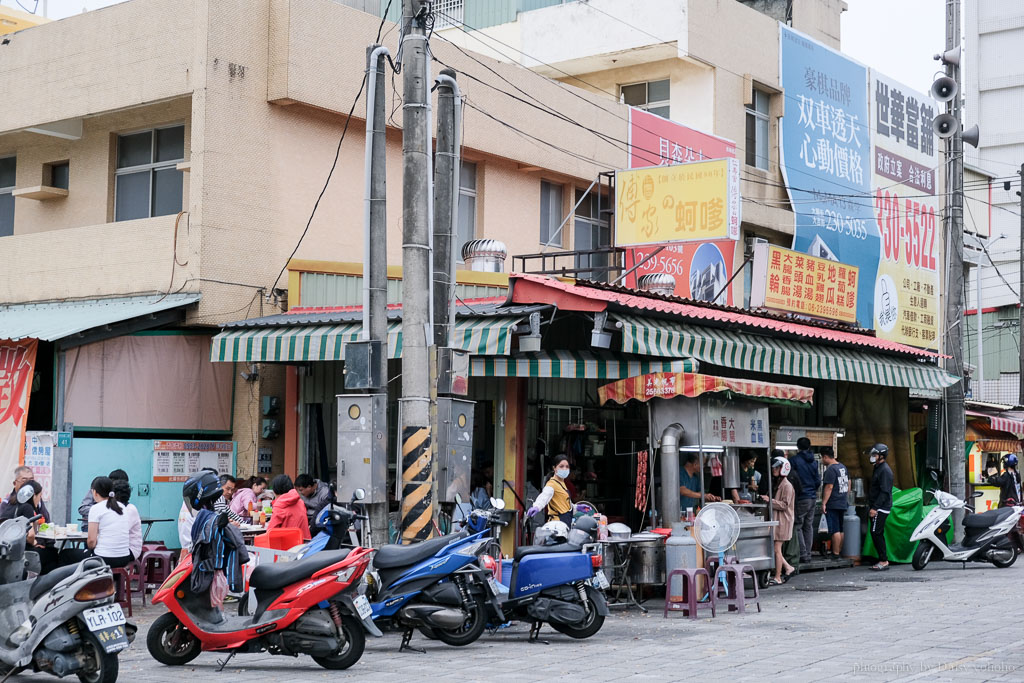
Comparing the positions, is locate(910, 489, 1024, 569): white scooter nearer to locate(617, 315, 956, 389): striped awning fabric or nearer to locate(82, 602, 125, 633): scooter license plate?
locate(617, 315, 956, 389): striped awning fabric

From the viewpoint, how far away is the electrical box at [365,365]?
12.4 metres

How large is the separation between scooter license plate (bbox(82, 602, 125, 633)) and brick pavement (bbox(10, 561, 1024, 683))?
754mm

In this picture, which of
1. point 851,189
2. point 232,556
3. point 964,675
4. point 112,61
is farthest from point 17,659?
point 851,189

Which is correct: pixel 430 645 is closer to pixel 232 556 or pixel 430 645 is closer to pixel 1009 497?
pixel 232 556

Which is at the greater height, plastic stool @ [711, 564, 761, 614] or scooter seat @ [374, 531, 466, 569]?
scooter seat @ [374, 531, 466, 569]

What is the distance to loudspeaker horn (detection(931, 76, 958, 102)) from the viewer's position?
64.7ft

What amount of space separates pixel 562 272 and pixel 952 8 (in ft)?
26.8

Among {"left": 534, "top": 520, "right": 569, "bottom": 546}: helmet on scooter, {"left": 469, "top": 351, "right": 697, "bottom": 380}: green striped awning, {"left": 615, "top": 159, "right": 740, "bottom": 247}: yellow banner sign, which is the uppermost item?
{"left": 615, "top": 159, "right": 740, "bottom": 247}: yellow banner sign

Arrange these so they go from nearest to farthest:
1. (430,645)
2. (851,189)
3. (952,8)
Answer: (430,645), (952,8), (851,189)

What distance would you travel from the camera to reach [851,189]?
29.8 m

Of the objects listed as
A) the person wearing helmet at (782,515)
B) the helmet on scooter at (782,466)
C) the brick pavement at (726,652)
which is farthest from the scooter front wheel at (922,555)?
the brick pavement at (726,652)

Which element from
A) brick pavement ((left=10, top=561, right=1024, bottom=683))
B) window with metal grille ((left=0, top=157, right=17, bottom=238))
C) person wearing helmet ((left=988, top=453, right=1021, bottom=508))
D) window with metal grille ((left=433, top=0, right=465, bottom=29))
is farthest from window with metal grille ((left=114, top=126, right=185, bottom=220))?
person wearing helmet ((left=988, top=453, right=1021, bottom=508))

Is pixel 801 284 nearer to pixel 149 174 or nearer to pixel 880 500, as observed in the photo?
pixel 880 500

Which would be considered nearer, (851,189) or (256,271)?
(256,271)
